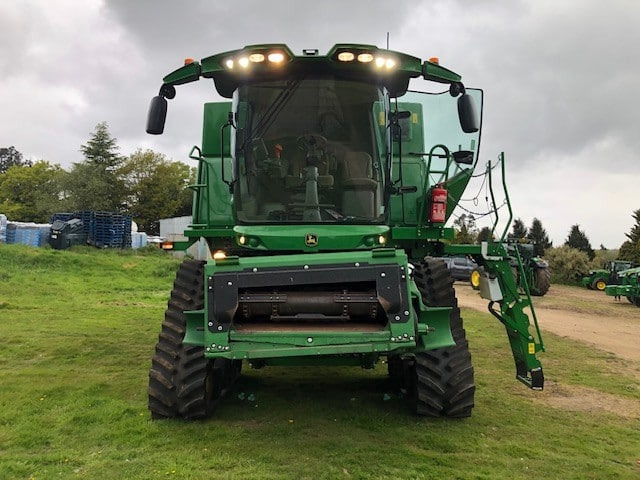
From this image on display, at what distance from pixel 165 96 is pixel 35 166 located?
2358 inches

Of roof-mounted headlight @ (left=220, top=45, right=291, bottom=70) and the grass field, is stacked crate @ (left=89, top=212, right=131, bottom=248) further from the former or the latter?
roof-mounted headlight @ (left=220, top=45, right=291, bottom=70)

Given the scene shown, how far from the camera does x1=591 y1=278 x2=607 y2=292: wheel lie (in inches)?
1022

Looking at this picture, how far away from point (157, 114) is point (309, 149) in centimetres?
142

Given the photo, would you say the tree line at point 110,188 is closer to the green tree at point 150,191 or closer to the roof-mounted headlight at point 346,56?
the green tree at point 150,191

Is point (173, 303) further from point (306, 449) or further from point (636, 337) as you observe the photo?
point (636, 337)

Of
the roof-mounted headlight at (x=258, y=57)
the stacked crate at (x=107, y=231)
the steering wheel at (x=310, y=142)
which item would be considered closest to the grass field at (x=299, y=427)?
the steering wheel at (x=310, y=142)

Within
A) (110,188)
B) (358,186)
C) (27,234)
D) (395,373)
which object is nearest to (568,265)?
(395,373)

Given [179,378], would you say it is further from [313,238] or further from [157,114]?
[157,114]

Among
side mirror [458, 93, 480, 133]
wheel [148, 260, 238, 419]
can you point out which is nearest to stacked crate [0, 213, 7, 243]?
wheel [148, 260, 238, 419]

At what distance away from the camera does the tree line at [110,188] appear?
43.8 metres

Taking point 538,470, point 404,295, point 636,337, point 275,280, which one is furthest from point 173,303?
point 636,337

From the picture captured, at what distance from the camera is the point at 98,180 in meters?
43.8

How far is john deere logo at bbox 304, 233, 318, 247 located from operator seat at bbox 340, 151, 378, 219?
55cm

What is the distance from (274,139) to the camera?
16.9 feet
